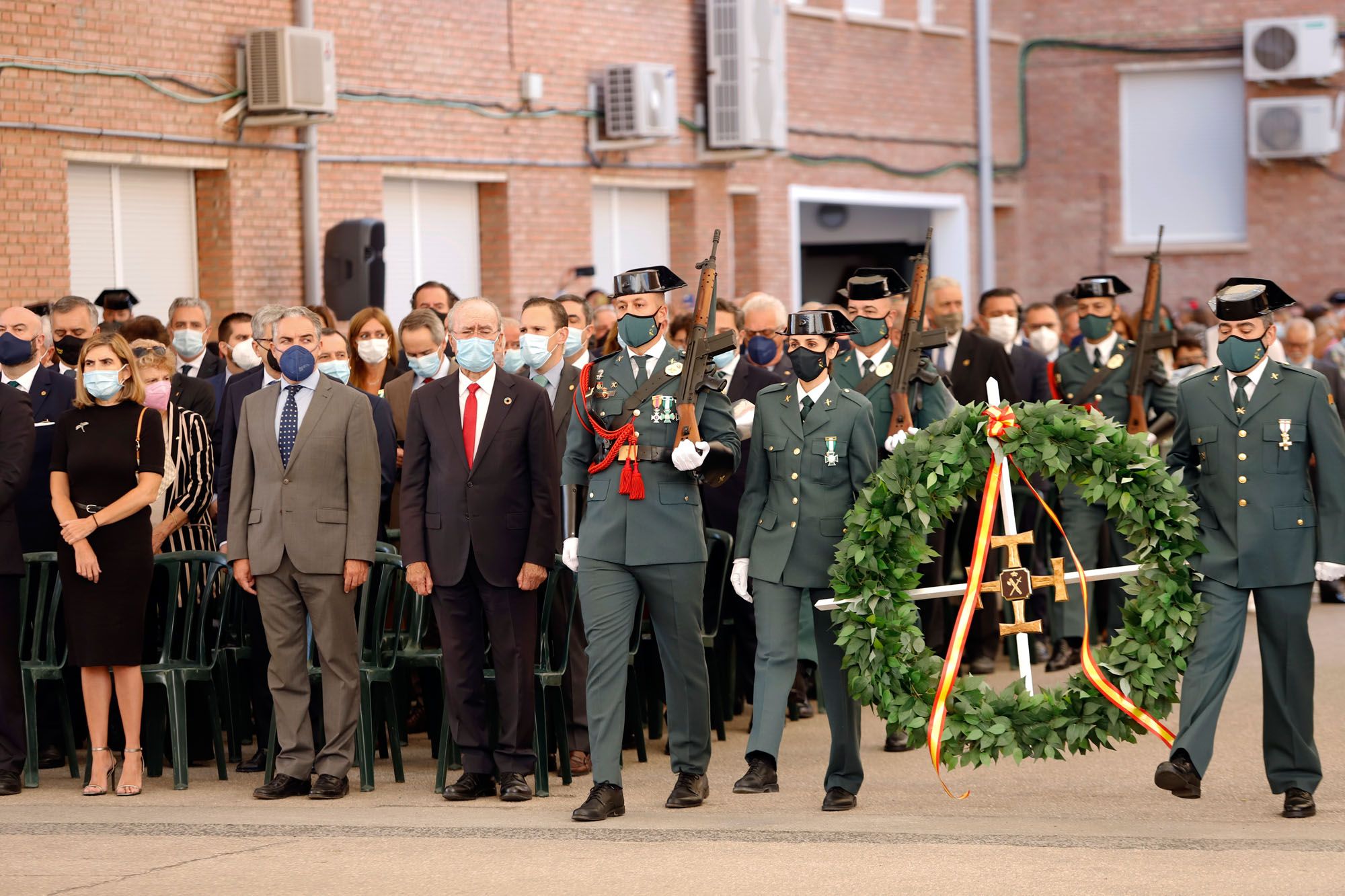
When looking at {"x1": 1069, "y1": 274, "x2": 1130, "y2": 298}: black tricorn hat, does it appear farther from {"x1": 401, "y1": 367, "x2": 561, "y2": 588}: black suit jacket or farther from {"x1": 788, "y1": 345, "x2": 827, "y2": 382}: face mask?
{"x1": 401, "y1": 367, "x2": 561, "y2": 588}: black suit jacket

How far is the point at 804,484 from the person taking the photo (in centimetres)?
827

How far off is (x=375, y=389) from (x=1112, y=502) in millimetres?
4500

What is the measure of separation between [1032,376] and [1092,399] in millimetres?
636

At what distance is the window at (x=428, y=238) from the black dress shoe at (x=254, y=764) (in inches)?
311

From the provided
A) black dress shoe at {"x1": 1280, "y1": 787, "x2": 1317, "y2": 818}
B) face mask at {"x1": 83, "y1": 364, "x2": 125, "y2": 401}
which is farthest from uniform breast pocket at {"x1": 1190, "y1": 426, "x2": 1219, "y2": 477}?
face mask at {"x1": 83, "y1": 364, "x2": 125, "y2": 401}

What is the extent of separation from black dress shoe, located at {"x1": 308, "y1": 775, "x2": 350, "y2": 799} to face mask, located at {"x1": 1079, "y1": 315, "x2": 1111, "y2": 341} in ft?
17.9

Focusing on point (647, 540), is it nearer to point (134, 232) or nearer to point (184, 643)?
point (184, 643)

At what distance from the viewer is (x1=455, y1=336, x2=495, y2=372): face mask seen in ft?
28.1

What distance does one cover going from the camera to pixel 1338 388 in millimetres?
14508

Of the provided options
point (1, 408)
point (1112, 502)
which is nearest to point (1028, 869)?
point (1112, 502)

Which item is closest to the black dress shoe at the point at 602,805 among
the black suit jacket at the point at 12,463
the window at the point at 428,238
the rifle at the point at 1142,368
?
the black suit jacket at the point at 12,463

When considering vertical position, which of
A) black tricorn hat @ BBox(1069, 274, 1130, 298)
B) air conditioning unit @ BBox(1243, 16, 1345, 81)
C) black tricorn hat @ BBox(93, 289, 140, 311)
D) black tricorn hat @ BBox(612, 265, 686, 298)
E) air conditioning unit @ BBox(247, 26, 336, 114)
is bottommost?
black tricorn hat @ BBox(612, 265, 686, 298)

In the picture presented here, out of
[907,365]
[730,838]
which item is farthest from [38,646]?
[907,365]

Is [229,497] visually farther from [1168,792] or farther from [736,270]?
[736,270]
